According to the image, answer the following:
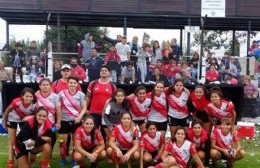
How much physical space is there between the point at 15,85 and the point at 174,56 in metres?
6.28

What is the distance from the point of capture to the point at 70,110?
9.05m

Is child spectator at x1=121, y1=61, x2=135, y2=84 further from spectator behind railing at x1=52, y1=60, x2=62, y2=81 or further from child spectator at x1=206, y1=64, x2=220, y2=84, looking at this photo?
child spectator at x1=206, y1=64, x2=220, y2=84

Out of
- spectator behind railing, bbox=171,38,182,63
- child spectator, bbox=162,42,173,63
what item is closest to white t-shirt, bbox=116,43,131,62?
Result: child spectator, bbox=162,42,173,63

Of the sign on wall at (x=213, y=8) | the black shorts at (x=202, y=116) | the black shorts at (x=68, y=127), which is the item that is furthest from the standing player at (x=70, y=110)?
the sign on wall at (x=213, y=8)

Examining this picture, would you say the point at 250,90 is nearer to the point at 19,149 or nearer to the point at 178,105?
the point at 178,105

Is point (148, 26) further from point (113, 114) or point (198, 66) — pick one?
point (113, 114)

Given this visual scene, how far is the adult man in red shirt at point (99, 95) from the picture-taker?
9234mm

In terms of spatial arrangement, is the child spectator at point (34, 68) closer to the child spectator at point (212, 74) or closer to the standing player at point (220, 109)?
the child spectator at point (212, 74)

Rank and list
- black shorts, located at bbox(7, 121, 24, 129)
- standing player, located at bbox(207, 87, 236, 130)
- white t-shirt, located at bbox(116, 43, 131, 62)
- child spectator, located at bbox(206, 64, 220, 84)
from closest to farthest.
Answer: black shorts, located at bbox(7, 121, 24, 129) → standing player, located at bbox(207, 87, 236, 130) → child spectator, located at bbox(206, 64, 220, 84) → white t-shirt, located at bbox(116, 43, 131, 62)

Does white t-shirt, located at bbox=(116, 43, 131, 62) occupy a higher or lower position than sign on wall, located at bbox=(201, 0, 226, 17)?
lower

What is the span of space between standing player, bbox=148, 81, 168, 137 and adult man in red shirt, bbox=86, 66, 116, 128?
82 cm

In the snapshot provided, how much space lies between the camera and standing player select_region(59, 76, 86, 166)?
9008 mm

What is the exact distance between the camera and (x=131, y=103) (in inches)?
363

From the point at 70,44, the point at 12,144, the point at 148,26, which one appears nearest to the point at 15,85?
the point at 12,144
